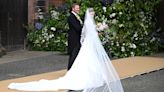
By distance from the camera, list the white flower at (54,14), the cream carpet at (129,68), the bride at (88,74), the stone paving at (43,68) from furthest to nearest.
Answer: the white flower at (54,14) < the cream carpet at (129,68) < the stone paving at (43,68) < the bride at (88,74)

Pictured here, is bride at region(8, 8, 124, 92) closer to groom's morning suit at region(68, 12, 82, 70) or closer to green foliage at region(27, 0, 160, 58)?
groom's morning suit at region(68, 12, 82, 70)

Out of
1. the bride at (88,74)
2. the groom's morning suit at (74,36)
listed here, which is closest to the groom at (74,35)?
the groom's morning suit at (74,36)

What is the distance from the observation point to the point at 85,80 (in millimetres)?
11289

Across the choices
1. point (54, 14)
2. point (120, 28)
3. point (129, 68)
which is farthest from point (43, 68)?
point (54, 14)

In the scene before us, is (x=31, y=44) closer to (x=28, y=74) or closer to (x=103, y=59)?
(x=28, y=74)

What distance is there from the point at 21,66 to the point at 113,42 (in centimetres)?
411

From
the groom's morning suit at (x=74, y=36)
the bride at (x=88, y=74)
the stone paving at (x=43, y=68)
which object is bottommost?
the stone paving at (x=43, y=68)

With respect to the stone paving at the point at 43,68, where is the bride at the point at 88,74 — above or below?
above

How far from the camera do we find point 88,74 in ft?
37.4

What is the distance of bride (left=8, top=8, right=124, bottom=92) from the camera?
10.9 meters

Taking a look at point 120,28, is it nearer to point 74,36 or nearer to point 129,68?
point 129,68

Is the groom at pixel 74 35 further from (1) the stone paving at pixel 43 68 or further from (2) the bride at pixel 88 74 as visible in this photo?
(1) the stone paving at pixel 43 68

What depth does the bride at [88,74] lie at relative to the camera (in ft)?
35.7

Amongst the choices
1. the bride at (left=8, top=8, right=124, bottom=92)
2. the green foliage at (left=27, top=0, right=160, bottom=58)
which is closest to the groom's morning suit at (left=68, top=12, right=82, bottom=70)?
the bride at (left=8, top=8, right=124, bottom=92)
